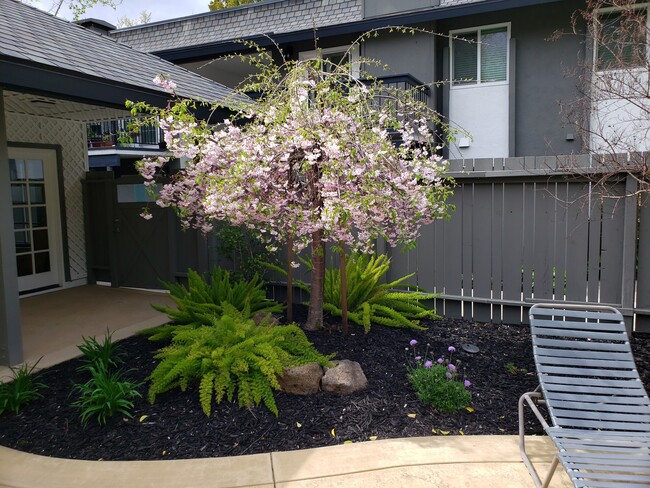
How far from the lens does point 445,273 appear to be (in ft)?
19.6

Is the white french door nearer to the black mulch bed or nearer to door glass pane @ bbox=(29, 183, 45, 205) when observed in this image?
door glass pane @ bbox=(29, 183, 45, 205)

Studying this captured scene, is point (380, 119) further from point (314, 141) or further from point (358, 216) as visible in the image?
point (358, 216)

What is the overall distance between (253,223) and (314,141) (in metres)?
1.17

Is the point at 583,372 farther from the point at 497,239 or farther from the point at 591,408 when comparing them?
the point at 497,239

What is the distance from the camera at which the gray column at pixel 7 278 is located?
4543mm

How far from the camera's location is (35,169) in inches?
320

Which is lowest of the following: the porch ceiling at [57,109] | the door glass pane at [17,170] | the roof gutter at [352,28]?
the door glass pane at [17,170]

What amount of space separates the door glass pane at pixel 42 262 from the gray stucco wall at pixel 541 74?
9.23 metres

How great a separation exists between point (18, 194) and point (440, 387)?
22.8 ft

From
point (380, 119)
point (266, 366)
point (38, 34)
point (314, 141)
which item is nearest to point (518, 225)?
point (380, 119)

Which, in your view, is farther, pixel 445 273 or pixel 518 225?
pixel 445 273

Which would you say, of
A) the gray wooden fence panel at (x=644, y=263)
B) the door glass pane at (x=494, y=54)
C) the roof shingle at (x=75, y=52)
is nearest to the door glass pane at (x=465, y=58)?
the door glass pane at (x=494, y=54)

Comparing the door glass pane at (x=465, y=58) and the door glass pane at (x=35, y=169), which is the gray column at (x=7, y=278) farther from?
the door glass pane at (x=465, y=58)

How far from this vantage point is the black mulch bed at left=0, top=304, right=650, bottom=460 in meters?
3.42
